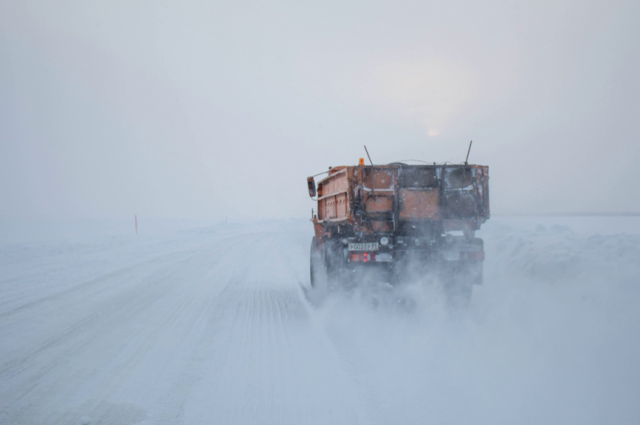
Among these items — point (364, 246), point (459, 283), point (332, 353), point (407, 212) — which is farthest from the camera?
point (407, 212)

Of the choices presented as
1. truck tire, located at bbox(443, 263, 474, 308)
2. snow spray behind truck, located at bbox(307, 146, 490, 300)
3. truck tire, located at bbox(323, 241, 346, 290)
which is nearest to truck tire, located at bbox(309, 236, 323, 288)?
truck tire, located at bbox(323, 241, 346, 290)

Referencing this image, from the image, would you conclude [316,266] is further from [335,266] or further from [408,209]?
[408,209]

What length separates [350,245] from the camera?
7.38 m

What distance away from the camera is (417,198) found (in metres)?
7.53

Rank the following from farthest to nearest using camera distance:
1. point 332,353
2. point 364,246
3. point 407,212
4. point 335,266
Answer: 1. point 335,266
2. point 407,212
3. point 364,246
4. point 332,353

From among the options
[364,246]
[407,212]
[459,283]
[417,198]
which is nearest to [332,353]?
[364,246]

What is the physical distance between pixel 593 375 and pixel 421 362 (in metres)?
1.66

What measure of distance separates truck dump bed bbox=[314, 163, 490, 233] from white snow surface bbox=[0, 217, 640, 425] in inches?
48.9

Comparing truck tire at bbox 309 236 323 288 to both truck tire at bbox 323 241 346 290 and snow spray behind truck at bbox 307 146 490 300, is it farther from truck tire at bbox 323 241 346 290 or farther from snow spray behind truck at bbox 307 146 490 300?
snow spray behind truck at bbox 307 146 490 300

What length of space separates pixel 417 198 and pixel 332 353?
343 centimetres

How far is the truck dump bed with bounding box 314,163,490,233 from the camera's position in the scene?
7492 mm

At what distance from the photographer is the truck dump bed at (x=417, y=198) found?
749 centimetres

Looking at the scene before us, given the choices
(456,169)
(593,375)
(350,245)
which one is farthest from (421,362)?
(456,169)

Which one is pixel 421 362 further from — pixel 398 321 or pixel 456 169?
pixel 456 169
